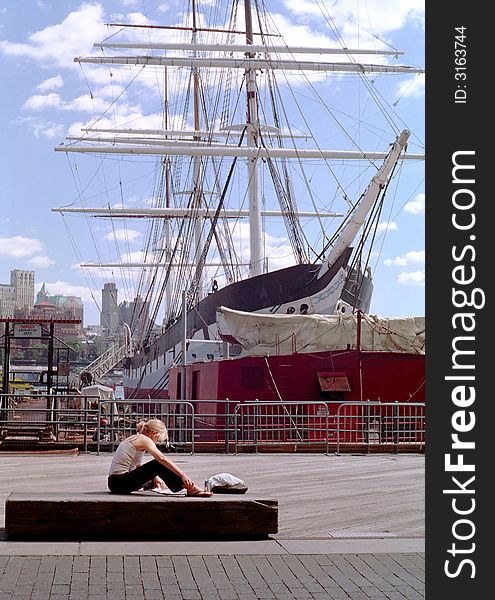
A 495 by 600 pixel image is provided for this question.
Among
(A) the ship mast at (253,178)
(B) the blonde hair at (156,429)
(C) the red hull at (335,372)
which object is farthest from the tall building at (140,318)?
(B) the blonde hair at (156,429)

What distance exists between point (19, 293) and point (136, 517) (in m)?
76.9

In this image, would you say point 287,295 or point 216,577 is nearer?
point 216,577

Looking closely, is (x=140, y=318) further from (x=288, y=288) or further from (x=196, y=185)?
(x=288, y=288)

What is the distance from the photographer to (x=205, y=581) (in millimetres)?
6676

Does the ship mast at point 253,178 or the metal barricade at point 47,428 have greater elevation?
the ship mast at point 253,178

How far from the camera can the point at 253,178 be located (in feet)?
133

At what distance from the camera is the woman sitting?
8266 mm

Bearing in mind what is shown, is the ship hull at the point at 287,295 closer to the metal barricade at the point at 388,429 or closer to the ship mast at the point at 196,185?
the ship mast at the point at 196,185

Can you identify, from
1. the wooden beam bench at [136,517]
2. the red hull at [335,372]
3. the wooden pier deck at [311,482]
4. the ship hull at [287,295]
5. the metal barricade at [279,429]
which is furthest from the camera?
the ship hull at [287,295]

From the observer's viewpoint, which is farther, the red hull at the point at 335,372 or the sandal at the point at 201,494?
the red hull at the point at 335,372

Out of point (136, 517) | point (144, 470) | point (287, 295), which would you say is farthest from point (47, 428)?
point (287, 295)

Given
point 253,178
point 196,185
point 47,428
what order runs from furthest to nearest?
point 196,185, point 253,178, point 47,428

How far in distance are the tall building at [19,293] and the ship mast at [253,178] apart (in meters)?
32.0

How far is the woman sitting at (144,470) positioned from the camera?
827 centimetres
